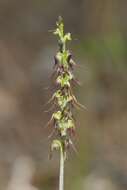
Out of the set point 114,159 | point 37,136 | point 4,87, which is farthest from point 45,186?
point 4,87

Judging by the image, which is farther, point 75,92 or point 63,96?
point 75,92

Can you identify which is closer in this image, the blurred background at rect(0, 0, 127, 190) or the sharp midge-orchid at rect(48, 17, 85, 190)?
the sharp midge-orchid at rect(48, 17, 85, 190)

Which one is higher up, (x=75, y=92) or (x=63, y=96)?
(x=75, y=92)

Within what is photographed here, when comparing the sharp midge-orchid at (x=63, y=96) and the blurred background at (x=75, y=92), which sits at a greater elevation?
the blurred background at (x=75, y=92)

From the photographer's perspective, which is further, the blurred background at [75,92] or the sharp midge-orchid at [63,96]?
the blurred background at [75,92]

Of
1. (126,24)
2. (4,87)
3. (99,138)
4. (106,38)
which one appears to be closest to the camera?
(106,38)

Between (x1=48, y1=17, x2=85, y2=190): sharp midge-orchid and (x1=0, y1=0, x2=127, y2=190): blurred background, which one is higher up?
(x1=0, y1=0, x2=127, y2=190): blurred background

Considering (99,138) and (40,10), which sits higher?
(40,10)

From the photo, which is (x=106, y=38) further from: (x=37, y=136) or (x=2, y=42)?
(x=2, y=42)
